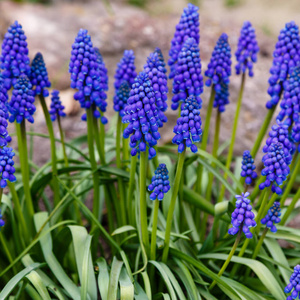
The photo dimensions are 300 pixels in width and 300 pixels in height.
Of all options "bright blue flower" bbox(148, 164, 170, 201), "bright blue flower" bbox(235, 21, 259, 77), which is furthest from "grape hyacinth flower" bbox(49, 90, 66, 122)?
"bright blue flower" bbox(235, 21, 259, 77)

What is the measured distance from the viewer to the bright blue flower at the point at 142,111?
4.00m

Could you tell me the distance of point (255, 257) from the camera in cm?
512

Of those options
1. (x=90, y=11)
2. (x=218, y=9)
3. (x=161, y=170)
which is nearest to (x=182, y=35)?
(x=161, y=170)

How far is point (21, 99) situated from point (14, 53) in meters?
0.49

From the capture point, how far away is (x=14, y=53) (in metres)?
4.92

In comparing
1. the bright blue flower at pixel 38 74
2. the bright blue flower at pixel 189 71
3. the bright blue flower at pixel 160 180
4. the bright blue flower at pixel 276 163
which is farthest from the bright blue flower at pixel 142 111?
the bright blue flower at pixel 38 74

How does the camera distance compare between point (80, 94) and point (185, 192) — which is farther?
point (185, 192)

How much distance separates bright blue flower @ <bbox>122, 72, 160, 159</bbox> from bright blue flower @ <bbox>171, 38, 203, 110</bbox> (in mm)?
687

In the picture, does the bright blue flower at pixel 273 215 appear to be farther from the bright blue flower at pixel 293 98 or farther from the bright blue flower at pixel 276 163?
the bright blue flower at pixel 293 98

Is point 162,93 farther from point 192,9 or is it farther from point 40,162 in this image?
point 40,162

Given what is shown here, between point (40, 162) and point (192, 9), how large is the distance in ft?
12.8

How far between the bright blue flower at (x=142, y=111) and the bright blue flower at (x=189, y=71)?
0.69 metres

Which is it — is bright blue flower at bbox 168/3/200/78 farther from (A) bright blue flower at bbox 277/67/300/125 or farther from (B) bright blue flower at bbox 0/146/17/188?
(B) bright blue flower at bbox 0/146/17/188

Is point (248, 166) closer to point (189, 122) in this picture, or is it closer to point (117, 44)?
point (189, 122)
